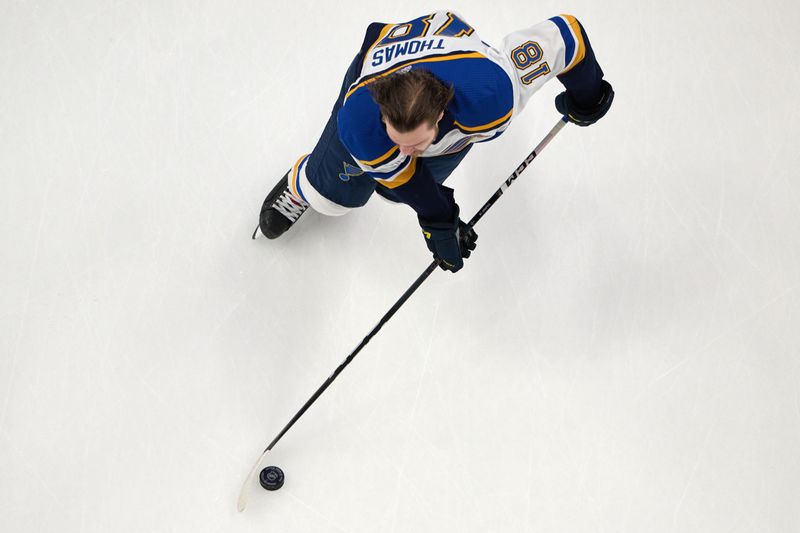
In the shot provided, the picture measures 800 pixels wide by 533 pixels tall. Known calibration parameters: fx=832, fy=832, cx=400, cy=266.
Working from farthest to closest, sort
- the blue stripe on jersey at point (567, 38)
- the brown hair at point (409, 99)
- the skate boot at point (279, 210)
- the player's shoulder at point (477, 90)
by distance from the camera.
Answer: the skate boot at point (279, 210), the blue stripe on jersey at point (567, 38), the player's shoulder at point (477, 90), the brown hair at point (409, 99)

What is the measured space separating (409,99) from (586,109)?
0.67 meters

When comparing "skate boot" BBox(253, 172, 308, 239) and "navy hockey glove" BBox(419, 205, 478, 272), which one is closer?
"navy hockey glove" BBox(419, 205, 478, 272)

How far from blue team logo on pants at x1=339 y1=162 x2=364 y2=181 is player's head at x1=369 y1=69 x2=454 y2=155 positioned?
42 cm

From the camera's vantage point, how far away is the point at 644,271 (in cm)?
214

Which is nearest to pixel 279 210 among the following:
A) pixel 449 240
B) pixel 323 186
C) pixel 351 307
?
pixel 323 186

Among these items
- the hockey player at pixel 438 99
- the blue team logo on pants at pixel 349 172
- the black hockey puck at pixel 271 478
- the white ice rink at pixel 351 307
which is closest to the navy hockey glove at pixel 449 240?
the hockey player at pixel 438 99

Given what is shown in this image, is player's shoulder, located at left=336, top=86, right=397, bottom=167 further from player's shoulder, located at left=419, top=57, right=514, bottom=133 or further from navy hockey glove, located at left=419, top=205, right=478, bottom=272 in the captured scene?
navy hockey glove, located at left=419, top=205, right=478, bottom=272

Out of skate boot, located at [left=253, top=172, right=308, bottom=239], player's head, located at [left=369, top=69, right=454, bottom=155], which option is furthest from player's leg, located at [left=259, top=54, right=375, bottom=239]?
player's head, located at [left=369, top=69, right=454, bottom=155]

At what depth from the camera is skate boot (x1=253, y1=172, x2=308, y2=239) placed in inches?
75.9

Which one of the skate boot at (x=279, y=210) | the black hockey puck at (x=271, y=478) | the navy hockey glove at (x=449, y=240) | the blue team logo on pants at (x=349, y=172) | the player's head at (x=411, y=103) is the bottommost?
the black hockey puck at (x=271, y=478)

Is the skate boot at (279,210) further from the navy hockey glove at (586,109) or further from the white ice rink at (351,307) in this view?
the navy hockey glove at (586,109)

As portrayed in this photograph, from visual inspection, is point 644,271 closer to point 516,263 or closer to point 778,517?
point 516,263

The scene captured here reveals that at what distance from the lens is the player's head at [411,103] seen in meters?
1.22

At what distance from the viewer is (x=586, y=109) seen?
1764 mm
